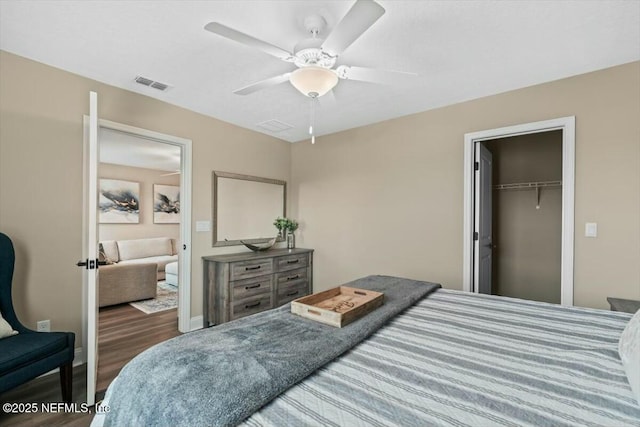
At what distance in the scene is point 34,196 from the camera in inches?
88.8

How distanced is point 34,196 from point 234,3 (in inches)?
82.3

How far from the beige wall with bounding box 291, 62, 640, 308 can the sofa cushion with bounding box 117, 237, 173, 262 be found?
3616 millimetres

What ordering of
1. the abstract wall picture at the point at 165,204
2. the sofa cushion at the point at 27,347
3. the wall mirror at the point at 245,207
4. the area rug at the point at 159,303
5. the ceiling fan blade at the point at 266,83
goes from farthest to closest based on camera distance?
1. the abstract wall picture at the point at 165,204
2. the area rug at the point at 159,303
3. the wall mirror at the point at 245,207
4. the ceiling fan blade at the point at 266,83
5. the sofa cushion at the point at 27,347

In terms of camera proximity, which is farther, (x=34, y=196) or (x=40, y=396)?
(x=34, y=196)

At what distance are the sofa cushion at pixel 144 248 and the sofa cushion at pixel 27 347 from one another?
4.17m

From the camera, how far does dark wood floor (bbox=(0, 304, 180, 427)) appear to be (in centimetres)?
183

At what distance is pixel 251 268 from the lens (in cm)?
338

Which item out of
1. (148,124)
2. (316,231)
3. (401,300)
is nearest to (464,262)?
(401,300)

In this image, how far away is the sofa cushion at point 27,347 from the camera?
167 centimetres

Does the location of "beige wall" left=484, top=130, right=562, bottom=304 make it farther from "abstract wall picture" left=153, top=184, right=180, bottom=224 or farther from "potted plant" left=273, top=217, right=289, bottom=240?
"abstract wall picture" left=153, top=184, right=180, bottom=224

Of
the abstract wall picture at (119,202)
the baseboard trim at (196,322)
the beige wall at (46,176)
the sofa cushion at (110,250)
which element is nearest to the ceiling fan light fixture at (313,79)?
the beige wall at (46,176)

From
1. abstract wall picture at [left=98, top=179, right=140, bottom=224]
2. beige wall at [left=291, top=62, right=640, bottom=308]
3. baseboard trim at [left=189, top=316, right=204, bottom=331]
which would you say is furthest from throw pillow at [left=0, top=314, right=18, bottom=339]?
abstract wall picture at [left=98, top=179, right=140, bottom=224]

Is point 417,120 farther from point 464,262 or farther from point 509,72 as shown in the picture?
point 464,262

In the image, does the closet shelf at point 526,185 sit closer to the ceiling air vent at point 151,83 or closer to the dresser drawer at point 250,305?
the dresser drawer at point 250,305
